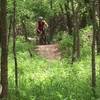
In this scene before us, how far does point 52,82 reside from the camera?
11266 mm

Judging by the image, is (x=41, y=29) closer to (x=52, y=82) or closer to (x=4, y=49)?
(x=52, y=82)

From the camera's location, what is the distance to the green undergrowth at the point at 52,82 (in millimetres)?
9656

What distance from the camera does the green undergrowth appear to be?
9656 millimetres

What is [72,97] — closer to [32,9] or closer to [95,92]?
[95,92]

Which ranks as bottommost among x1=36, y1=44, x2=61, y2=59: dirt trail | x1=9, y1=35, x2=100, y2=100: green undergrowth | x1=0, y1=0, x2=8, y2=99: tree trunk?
x1=9, y1=35, x2=100, y2=100: green undergrowth

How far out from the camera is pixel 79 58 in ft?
56.1

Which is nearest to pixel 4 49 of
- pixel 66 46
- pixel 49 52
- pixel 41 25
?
pixel 49 52

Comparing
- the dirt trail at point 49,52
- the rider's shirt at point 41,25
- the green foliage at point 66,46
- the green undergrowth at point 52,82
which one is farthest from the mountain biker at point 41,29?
the green undergrowth at point 52,82

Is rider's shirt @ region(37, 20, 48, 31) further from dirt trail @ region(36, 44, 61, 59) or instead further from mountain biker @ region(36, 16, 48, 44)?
Answer: dirt trail @ region(36, 44, 61, 59)

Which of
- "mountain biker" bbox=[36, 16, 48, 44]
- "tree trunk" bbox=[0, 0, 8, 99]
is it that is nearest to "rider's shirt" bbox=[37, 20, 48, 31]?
"mountain biker" bbox=[36, 16, 48, 44]

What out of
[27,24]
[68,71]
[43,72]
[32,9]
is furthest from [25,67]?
[27,24]

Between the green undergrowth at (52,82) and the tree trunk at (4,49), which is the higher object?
the tree trunk at (4,49)

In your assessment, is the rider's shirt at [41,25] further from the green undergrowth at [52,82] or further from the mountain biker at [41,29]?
the green undergrowth at [52,82]

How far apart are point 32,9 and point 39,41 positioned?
4746 mm
